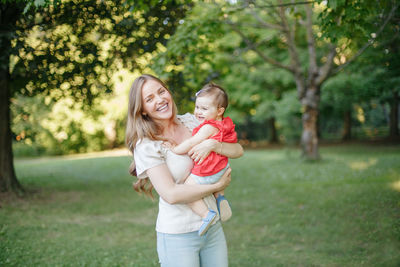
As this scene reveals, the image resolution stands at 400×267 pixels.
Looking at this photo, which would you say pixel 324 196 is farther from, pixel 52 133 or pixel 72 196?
pixel 52 133

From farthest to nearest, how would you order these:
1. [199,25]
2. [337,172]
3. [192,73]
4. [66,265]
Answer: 1. [337,172]
2. [192,73]
3. [199,25]
4. [66,265]

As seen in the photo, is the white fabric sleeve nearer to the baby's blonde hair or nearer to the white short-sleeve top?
the white short-sleeve top

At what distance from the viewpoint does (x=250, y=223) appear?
652 centimetres

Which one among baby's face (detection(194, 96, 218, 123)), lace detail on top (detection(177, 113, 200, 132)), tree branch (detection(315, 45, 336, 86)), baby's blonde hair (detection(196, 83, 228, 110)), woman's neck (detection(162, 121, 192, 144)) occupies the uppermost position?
tree branch (detection(315, 45, 336, 86))

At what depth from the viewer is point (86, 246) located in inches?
217

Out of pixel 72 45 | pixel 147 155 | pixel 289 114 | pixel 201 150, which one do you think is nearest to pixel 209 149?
pixel 201 150

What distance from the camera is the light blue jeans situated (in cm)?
217

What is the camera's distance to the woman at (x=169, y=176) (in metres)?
2.14

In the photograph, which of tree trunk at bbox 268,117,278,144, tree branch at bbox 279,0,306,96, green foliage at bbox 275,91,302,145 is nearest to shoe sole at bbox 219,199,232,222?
tree branch at bbox 279,0,306,96

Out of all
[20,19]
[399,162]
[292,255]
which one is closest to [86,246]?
[292,255]

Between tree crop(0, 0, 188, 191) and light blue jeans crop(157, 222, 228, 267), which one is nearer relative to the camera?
light blue jeans crop(157, 222, 228, 267)

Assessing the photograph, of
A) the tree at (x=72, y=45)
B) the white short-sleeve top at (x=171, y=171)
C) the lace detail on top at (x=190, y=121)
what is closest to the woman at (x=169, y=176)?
the white short-sleeve top at (x=171, y=171)

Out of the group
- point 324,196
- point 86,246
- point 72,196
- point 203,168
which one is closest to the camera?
point 203,168

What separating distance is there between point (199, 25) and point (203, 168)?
4608 mm
